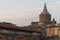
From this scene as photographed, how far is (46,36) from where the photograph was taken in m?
70.4

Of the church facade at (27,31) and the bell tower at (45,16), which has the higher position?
the bell tower at (45,16)

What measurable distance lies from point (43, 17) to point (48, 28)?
11776 millimetres

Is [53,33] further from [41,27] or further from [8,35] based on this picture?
[8,35]

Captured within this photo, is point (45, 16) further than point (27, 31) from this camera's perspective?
Yes

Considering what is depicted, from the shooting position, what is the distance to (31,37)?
60844 millimetres

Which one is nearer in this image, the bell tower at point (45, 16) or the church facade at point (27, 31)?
the church facade at point (27, 31)

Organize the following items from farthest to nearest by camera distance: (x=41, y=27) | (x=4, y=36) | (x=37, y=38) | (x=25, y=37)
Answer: (x=41, y=27)
(x=37, y=38)
(x=25, y=37)
(x=4, y=36)

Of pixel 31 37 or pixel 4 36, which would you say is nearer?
pixel 4 36

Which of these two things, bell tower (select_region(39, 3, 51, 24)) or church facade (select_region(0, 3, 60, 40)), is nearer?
church facade (select_region(0, 3, 60, 40))

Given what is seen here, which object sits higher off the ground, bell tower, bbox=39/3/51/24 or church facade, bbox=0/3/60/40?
bell tower, bbox=39/3/51/24

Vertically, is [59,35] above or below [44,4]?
below

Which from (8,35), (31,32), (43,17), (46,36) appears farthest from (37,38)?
(43,17)

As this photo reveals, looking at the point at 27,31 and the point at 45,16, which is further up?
the point at 45,16

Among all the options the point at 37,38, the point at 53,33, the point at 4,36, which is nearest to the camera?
the point at 4,36
